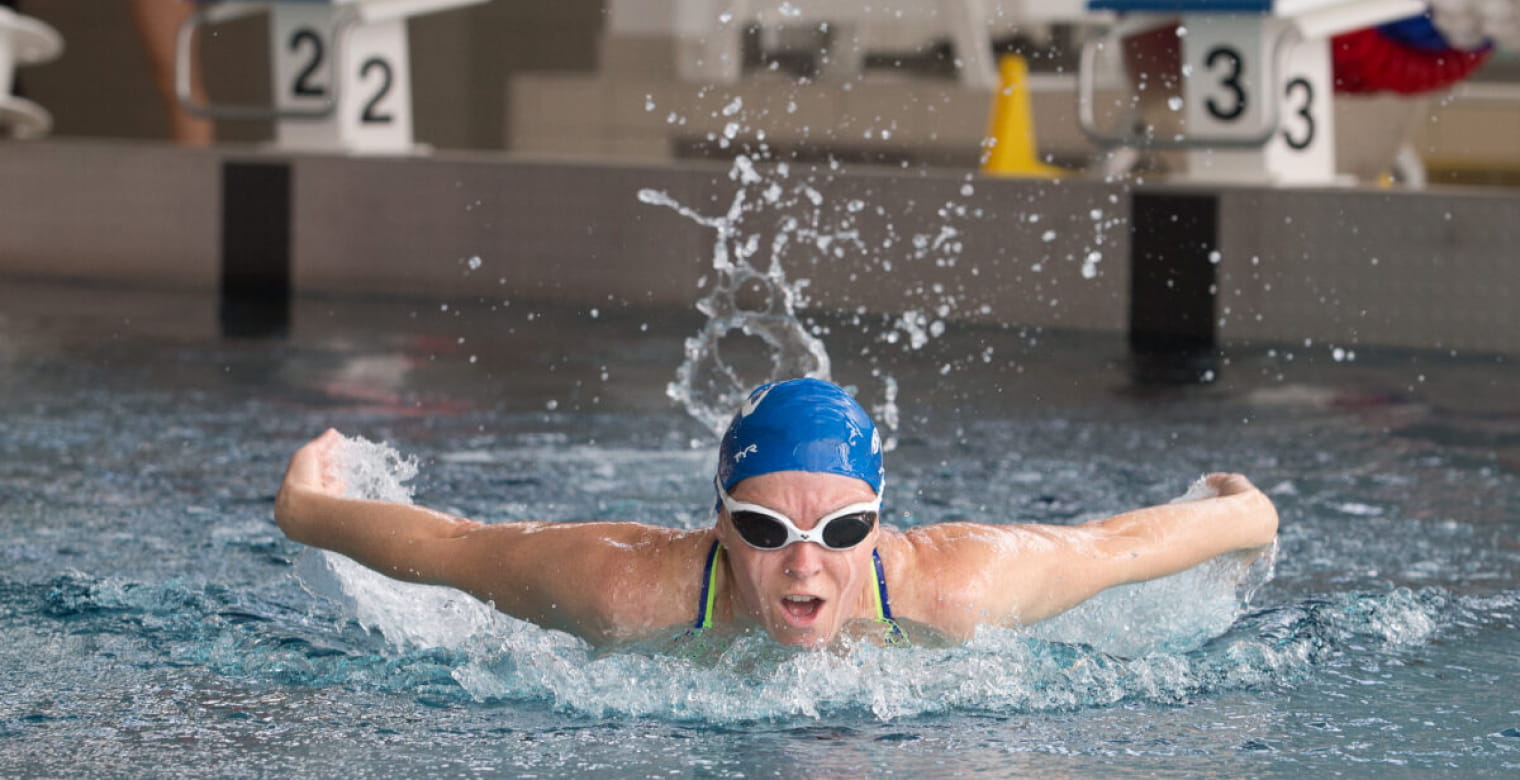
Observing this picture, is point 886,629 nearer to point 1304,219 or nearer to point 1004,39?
point 1304,219

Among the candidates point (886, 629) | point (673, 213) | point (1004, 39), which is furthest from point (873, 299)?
point (1004, 39)

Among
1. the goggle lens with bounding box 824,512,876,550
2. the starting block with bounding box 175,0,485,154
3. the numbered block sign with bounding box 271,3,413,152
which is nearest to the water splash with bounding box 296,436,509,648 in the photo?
the goggle lens with bounding box 824,512,876,550

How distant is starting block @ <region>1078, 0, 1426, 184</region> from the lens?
7.28 m

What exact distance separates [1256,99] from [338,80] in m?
3.78

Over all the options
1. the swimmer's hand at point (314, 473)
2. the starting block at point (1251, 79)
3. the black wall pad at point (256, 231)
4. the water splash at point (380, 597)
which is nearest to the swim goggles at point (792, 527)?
the water splash at point (380, 597)

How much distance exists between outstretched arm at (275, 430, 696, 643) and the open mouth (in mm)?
190

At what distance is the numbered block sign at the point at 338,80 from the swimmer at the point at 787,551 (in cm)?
568

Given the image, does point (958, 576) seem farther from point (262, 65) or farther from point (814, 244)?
point (262, 65)

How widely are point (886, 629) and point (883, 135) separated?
35.1ft

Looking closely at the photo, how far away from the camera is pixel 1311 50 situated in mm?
7645

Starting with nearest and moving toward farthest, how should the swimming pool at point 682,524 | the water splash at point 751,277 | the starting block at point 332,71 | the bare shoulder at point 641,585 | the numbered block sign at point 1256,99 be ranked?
the swimming pool at point 682,524, the bare shoulder at point 641,585, the water splash at point 751,277, the numbered block sign at point 1256,99, the starting block at point 332,71

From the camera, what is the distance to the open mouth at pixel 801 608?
2.86 m

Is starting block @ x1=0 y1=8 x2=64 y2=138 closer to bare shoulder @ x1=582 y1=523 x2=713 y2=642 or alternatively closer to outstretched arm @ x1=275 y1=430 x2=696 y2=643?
outstretched arm @ x1=275 y1=430 x2=696 y2=643

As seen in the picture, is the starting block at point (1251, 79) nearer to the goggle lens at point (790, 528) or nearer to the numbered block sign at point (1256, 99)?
the numbered block sign at point (1256, 99)
